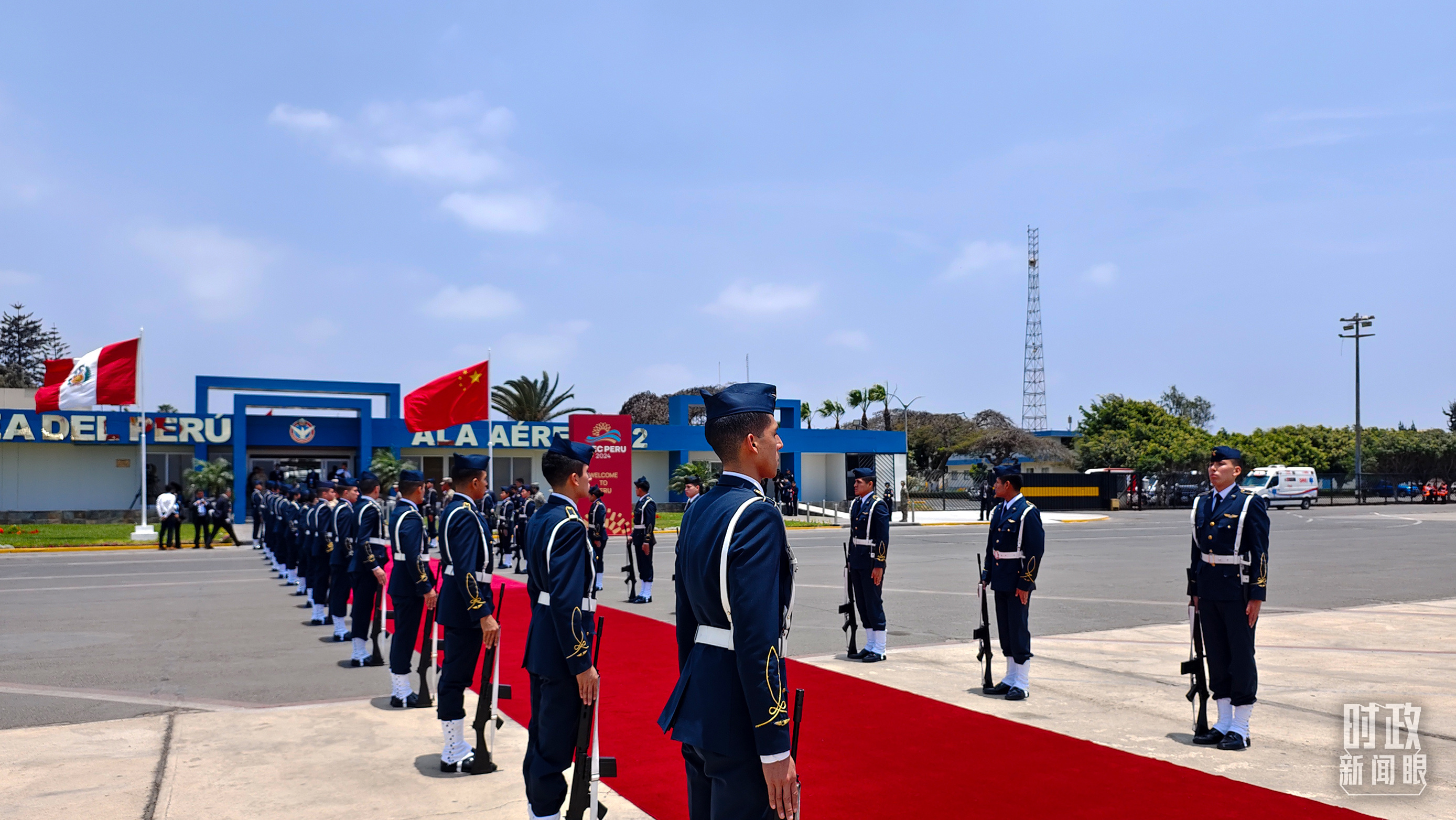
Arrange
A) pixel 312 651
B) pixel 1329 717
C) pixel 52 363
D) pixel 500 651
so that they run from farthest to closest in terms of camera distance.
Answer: pixel 52 363 < pixel 312 651 < pixel 500 651 < pixel 1329 717

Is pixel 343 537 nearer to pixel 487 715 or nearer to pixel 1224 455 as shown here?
pixel 487 715

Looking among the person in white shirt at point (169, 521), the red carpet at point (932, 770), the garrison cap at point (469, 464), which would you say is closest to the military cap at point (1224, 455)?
the red carpet at point (932, 770)

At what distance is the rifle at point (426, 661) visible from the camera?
7.91 m

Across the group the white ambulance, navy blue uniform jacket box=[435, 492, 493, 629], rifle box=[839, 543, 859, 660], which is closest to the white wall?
rifle box=[839, 543, 859, 660]

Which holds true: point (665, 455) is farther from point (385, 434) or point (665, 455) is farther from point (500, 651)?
point (500, 651)

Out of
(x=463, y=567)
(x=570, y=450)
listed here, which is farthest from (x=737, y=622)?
(x=463, y=567)

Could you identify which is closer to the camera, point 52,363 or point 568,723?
point 568,723

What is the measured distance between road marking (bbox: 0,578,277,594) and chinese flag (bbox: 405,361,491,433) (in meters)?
6.59

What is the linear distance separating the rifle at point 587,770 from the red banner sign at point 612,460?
1497 cm

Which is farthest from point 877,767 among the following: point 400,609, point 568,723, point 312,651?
point 312,651

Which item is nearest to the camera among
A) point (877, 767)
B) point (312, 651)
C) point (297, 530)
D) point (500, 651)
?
point (877, 767)

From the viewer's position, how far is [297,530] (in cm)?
1703

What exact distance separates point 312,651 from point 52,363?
1122 inches

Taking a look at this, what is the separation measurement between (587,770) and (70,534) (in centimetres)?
3604
